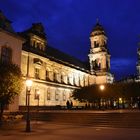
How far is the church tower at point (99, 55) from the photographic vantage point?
88.4 meters

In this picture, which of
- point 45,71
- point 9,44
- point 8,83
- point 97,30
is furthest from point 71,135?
point 97,30

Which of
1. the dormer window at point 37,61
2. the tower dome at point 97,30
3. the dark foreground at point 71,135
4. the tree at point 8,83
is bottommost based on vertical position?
the dark foreground at point 71,135

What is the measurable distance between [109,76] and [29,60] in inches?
1586

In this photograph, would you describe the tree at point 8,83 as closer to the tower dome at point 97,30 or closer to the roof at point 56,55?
the roof at point 56,55

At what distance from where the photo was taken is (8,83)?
25266 mm

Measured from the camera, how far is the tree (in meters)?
25.0

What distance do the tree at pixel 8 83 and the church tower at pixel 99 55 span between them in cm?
6339

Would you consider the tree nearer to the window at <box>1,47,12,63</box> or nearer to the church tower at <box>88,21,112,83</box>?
the window at <box>1,47,12,63</box>

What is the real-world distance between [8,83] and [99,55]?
6677 cm

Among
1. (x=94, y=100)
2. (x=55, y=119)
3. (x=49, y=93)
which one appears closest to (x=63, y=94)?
(x=49, y=93)

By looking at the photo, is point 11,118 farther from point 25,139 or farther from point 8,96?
point 25,139

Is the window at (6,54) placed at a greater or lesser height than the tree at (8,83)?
greater

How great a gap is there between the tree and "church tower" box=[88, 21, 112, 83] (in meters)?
63.4

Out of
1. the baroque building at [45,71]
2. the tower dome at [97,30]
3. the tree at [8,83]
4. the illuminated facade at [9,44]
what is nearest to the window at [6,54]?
the illuminated facade at [9,44]
